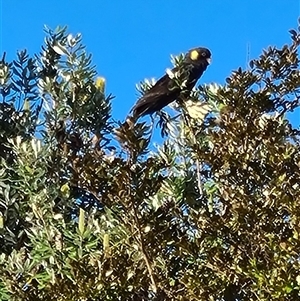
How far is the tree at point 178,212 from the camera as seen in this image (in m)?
2.47

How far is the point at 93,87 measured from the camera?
3582 millimetres

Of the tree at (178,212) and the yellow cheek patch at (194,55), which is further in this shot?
the yellow cheek patch at (194,55)

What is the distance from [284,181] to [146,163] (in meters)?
0.46

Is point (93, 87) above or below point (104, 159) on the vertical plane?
above

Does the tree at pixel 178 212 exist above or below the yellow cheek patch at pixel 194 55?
below

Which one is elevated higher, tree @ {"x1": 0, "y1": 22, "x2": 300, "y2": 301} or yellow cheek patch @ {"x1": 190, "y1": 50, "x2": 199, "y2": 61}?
yellow cheek patch @ {"x1": 190, "y1": 50, "x2": 199, "y2": 61}

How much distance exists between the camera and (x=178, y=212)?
2.79m

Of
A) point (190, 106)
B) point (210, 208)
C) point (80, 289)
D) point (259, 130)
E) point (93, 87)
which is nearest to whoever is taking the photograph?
point (80, 289)

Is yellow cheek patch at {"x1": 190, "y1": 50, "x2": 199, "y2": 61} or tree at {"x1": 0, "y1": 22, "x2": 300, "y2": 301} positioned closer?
tree at {"x1": 0, "y1": 22, "x2": 300, "y2": 301}

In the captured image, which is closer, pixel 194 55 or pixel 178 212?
pixel 178 212

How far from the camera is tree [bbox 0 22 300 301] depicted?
8.11 ft

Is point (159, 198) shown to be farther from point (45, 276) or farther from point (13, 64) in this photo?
point (13, 64)

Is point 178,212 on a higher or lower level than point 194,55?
lower

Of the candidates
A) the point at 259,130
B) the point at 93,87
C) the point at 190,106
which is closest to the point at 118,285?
the point at 259,130
